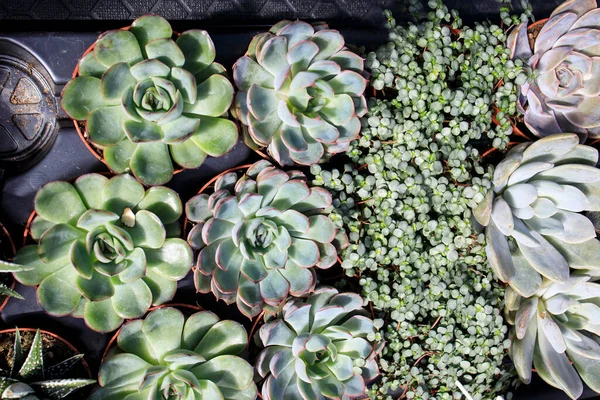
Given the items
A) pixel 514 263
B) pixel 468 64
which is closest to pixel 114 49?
pixel 468 64

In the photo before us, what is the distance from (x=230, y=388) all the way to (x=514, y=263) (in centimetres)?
84

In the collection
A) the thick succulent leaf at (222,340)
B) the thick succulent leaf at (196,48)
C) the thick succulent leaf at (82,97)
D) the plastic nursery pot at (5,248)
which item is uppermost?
the thick succulent leaf at (196,48)

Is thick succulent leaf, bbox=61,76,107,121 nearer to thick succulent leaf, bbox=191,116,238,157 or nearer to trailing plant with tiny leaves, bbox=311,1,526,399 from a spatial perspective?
thick succulent leaf, bbox=191,116,238,157

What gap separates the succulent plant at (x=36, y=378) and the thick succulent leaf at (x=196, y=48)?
74cm

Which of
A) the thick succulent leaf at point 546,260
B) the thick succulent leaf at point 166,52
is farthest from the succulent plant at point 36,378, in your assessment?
the thick succulent leaf at point 546,260

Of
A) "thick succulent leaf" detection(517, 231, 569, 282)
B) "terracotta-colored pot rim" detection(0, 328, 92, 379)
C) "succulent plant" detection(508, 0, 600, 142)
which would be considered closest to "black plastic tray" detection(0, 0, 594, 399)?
"terracotta-colored pot rim" detection(0, 328, 92, 379)

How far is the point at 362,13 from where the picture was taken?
1836 mm

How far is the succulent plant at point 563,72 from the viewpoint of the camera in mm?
1604

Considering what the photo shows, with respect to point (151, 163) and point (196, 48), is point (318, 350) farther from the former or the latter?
point (196, 48)

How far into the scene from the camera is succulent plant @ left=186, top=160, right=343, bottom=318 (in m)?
1.41

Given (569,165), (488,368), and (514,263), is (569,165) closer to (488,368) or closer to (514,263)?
(514,263)

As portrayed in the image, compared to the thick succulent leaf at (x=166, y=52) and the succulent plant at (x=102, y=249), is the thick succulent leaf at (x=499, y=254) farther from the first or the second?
the thick succulent leaf at (x=166, y=52)

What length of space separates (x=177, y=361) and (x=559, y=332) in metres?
1.02

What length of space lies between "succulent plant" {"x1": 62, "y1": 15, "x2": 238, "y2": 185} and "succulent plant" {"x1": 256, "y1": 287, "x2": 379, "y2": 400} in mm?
467
